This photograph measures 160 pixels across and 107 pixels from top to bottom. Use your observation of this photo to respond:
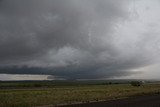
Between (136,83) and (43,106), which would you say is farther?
(136,83)

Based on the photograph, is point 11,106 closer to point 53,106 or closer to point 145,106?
point 53,106

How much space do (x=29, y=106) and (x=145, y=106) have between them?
43.8 feet

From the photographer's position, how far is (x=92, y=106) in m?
31.0

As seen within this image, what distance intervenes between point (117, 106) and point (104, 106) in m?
1.49

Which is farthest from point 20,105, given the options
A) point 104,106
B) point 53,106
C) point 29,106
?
point 104,106

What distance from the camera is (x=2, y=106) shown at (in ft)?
98.0

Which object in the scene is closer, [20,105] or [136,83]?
[20,105]

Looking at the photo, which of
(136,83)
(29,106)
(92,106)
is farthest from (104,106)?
(136,83)

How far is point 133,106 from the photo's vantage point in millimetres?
30750

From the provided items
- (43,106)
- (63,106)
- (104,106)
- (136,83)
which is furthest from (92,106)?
(136,83)

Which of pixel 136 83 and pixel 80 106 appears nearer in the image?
pixel 80 106

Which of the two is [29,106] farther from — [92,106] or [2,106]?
[92,106]

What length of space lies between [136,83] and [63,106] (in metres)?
108

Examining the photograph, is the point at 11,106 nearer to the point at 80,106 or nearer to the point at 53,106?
the point at 53,106
